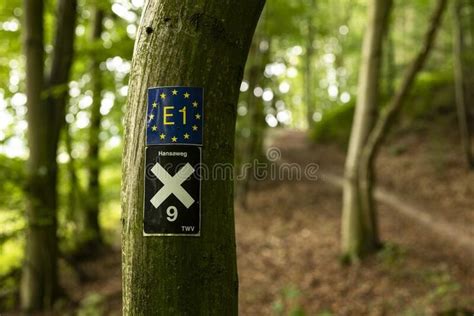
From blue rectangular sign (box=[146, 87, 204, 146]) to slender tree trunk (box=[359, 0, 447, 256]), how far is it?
645 centimetres

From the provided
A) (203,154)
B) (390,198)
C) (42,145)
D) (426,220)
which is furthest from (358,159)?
(203,154)

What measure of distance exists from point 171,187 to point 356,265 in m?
7.07

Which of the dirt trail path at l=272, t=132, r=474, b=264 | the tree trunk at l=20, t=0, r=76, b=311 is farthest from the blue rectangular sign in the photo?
the dirt trail path at l=272, t=132, r=474, b=264

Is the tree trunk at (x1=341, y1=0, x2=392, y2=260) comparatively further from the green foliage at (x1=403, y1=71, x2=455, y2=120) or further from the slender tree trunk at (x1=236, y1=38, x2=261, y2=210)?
the green foliage at (x1=403, y1=71, x2=455, y2=120)

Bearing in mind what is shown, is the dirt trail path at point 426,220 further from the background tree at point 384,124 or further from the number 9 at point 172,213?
the number 9 at point 172,213

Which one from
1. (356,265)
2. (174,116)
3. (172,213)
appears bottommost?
(356,265)

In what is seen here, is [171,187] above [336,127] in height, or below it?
below

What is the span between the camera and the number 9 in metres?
1.61

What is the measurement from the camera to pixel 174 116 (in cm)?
168

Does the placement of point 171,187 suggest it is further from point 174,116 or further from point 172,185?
point 174,116

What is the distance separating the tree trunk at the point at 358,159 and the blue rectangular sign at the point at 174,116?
7022 millimetres

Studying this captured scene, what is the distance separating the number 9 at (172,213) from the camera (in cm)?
161

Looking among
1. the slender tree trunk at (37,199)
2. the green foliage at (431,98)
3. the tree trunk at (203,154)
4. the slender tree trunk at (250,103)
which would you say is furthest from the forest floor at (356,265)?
the tree trunk at (203,154)

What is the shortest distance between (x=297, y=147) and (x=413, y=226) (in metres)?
9.27
